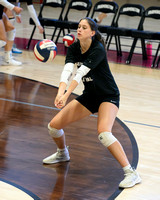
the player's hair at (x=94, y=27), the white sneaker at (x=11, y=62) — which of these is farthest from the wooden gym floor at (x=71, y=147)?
the player's hair at (x=94, y=27)

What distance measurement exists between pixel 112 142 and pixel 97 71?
660mm

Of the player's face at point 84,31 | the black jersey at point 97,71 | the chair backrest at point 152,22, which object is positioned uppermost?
the player's face at point 84,31

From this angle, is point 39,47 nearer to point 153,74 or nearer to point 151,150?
point 151,150

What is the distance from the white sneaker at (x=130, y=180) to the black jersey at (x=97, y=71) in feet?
2.38

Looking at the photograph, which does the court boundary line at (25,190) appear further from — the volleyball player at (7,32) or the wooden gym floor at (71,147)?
the volleyball player at (7,32)

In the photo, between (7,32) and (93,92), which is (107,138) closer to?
(93,92)

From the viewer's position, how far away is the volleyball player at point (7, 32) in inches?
290

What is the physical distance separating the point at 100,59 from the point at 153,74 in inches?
187

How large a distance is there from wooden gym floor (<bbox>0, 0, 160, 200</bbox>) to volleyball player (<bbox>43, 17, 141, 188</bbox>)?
27 centimetres

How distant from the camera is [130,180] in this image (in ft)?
11.3

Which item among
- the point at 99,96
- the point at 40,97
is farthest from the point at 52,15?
the point at 99,96

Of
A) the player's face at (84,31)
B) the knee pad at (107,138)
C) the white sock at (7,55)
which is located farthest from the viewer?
the white sock at (7,55)

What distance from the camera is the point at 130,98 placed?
6316 millimetres

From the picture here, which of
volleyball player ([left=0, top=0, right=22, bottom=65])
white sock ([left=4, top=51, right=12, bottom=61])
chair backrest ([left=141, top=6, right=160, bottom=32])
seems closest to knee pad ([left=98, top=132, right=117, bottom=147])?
volleyball player ([left=0, top=0, right=22, bottom=65])
